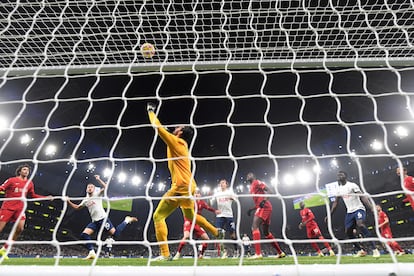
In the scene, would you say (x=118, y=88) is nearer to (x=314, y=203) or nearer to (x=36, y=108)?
(x=36, y=108)

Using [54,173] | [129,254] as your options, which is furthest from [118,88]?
[129,254]

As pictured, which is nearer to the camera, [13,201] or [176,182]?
[176,182]

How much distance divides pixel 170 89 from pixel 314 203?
45.3 ft

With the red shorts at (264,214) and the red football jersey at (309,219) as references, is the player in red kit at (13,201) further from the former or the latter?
the red football jersey at (309,219)

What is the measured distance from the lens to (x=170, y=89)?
1908 cm

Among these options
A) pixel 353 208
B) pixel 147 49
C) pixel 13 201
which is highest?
pixel 147 49

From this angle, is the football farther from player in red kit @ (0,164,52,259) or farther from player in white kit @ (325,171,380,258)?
player in white kit @ (325,171,380,258)

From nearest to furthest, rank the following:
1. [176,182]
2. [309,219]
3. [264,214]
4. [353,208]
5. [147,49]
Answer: [147,49] < [176,182] < [353,208] < [264,214] < [309,219]

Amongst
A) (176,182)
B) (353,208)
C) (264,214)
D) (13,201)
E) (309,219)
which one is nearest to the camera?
(176,182)

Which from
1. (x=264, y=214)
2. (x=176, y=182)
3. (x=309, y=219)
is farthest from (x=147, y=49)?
(x=309, y=219)

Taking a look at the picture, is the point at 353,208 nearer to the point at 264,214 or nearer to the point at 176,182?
the point at 264,214

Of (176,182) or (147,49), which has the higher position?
(147,49)

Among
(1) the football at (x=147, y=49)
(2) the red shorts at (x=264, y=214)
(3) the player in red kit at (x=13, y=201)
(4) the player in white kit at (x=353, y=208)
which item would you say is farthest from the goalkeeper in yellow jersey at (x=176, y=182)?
(4) the player in white kit at (x=353, y=208)

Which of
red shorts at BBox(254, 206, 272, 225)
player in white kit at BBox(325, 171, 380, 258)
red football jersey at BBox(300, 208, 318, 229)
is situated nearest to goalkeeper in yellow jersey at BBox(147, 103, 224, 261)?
red shorts at BBox(254, 206, 272, 225)
